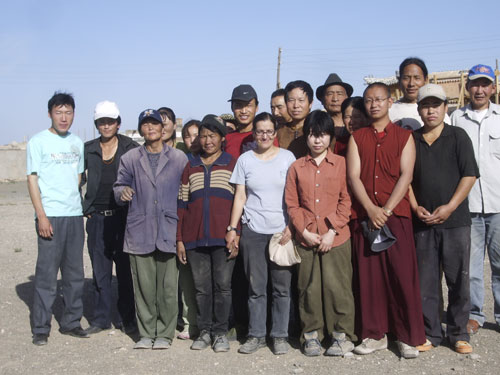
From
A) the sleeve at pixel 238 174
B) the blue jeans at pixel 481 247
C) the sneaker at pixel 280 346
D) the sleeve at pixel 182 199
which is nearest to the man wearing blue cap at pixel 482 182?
the blue jeans at pixel 481 247

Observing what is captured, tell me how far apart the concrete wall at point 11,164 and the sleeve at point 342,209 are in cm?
3695

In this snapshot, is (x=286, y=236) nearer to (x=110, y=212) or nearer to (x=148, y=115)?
(x=148, y=115)

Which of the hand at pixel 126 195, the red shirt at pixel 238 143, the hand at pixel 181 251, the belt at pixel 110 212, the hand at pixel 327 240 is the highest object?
the red shirt at pixel 238 143

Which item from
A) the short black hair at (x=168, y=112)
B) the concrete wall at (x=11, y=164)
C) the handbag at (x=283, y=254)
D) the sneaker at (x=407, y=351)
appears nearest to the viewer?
the sneaker at (x=407, y=351)

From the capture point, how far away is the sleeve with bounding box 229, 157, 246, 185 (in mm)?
5082

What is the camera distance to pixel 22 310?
6.76 m

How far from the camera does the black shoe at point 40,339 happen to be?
5.53 meters

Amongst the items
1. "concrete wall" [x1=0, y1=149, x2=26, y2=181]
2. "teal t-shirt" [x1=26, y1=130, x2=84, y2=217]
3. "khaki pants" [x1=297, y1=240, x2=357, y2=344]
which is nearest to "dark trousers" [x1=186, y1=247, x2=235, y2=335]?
"khaki pants" [x1=297, y1=240, x2=357, y2=344]

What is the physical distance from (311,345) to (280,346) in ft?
0.97

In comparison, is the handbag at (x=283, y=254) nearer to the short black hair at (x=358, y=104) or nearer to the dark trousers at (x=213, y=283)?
the dark trousers at (x=213, y=283)

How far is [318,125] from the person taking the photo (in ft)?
16.0

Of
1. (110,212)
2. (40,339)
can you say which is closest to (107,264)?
(110,212)

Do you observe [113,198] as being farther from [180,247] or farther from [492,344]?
[492,344]

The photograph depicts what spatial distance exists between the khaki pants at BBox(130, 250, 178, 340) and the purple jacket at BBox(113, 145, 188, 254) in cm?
17
